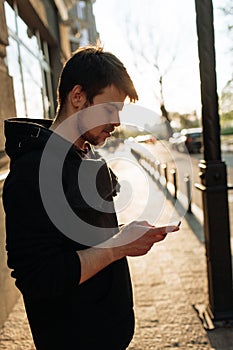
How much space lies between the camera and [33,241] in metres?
1.21

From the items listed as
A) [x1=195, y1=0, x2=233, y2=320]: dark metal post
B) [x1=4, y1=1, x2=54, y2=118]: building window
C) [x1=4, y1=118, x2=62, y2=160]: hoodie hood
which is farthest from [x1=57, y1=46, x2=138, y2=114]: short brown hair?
[x1=4, y1=1, x2=54, y2=118]: building window

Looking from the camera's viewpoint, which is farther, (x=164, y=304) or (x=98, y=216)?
(x=164, y=304)

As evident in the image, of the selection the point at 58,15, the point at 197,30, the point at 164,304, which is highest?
the point at 58,15

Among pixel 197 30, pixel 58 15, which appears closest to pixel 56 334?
pixel 197 30

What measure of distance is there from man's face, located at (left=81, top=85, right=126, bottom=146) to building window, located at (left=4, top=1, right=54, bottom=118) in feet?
15.0

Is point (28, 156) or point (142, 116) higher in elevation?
point (142, 116)

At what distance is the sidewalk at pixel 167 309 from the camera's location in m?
3.27

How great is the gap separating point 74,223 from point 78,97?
1.47ft

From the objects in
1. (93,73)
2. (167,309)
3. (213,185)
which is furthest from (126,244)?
(167,309)

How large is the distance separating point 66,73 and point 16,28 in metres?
5.56

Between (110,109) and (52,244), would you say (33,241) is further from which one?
(110,109)

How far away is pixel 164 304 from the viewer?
396 centimetres

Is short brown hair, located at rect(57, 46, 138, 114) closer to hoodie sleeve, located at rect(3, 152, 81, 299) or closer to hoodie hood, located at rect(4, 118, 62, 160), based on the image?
hoodie hood, located at rect(4, 118, 62, 160)

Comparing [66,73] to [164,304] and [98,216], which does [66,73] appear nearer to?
[98,216]
